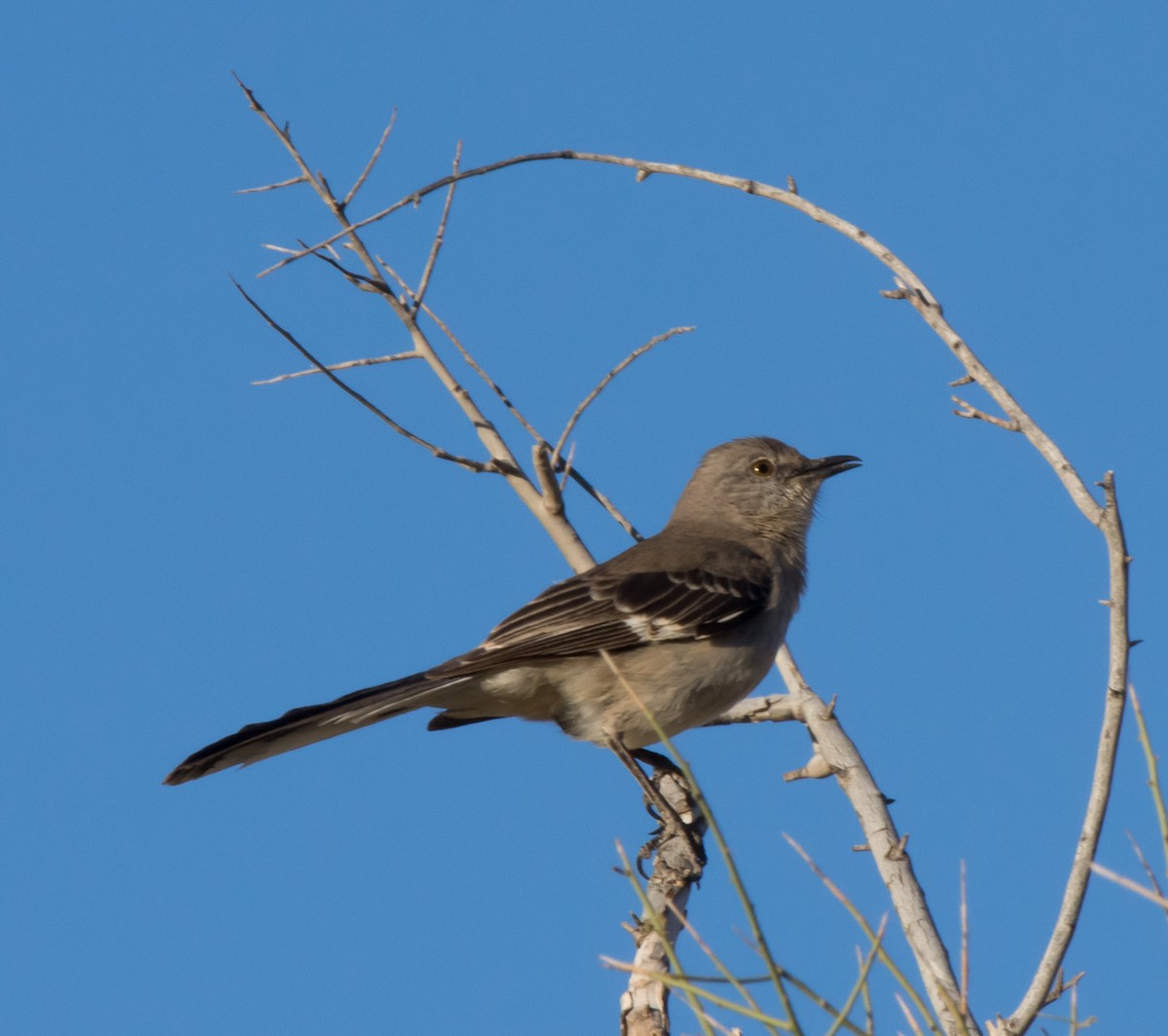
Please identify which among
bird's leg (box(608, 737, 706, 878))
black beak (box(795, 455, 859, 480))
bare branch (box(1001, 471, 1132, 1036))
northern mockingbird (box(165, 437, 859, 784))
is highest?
black beak (box(795, 455, 859, 480))

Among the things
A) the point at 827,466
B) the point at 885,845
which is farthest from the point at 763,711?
the point at 827,466

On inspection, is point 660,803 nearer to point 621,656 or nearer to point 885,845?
point 621,656

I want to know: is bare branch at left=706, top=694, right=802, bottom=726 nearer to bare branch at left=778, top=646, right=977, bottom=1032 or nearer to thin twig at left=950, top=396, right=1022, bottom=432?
bare branch at left=778, top=646, right=977, bottom=1032

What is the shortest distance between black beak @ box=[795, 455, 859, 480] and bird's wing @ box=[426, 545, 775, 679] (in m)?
1.01

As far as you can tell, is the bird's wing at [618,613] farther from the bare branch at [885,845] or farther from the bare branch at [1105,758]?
the bare branch at [1105,758]

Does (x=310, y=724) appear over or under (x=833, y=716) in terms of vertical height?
over

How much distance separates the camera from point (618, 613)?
19.7 ft

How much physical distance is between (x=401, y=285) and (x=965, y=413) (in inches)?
102

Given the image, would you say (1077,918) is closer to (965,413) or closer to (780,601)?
(965,413)

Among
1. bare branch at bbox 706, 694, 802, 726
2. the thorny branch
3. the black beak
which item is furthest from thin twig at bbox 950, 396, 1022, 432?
the black beak

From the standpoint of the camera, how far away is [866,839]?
432 cm

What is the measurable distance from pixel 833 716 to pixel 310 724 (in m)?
1.90

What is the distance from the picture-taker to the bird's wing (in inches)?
229

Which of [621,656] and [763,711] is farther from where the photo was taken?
[621,656]
